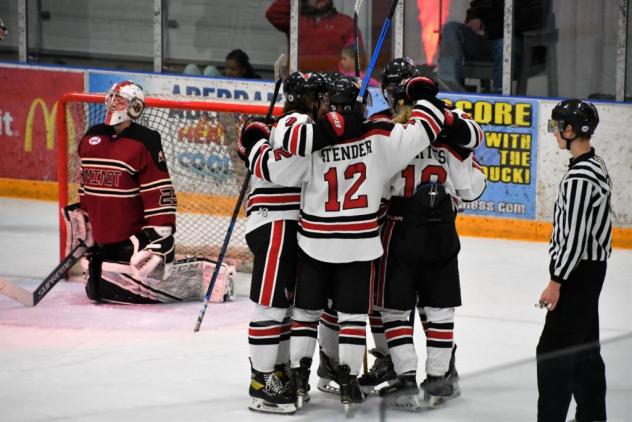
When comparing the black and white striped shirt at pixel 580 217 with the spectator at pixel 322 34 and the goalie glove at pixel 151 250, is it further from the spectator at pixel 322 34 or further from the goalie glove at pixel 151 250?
the spectator at pixel 322 34

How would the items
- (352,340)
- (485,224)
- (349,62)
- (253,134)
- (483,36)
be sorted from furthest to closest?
1. (349,62)
2. (483,36)
3. (485,224)
4. (253,134)
5. (352,340)

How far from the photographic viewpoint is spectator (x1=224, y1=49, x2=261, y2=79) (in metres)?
8.21

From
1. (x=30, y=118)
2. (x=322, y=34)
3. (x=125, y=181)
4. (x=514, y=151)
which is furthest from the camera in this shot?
(x=30, y=118)

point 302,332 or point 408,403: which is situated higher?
point 302,332

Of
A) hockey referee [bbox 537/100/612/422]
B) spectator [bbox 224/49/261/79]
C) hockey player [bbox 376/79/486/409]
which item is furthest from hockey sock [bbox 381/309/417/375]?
spectator [bbox 224/49/261/79]

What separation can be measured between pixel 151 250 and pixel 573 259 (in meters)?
2.55

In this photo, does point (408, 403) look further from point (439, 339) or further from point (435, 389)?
point (439, 339)

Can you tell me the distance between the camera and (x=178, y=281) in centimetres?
577

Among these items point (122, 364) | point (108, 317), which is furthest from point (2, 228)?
point (122, 364)

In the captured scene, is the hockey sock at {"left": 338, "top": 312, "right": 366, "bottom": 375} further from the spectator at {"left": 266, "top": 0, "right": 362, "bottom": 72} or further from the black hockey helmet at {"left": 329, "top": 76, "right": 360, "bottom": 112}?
the spectator at {"left": 266, "top": 0, "right": 362, "bottom": 72}

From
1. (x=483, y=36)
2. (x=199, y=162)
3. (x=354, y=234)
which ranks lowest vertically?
(x=354, y=234)

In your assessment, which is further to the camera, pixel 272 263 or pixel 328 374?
pixel 328 374

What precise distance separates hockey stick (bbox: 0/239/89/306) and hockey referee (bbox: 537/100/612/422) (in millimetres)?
2783

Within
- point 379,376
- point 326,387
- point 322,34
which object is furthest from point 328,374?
point 322,34
